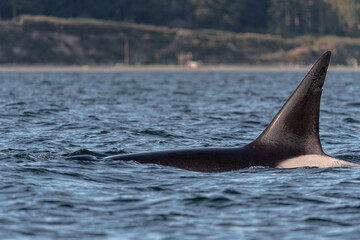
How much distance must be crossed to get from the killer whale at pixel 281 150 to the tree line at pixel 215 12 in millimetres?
148472

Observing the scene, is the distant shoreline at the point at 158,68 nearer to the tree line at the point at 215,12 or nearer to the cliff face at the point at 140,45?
the cliff face at the point at 140,45

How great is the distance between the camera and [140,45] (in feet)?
530

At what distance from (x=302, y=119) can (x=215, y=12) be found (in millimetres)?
167731

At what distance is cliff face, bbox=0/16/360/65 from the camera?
148 m

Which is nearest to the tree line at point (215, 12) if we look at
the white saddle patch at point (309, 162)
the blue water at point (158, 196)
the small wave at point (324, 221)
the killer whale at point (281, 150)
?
the blue water at point (158, 196)

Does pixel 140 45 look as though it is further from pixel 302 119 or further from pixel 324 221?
pixel 324 221

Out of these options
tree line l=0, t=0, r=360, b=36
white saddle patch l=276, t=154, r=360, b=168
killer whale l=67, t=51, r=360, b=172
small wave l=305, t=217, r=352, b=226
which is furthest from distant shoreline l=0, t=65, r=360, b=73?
small wave l=305, t=217, r=352, b=226

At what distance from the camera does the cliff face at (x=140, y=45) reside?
486ft

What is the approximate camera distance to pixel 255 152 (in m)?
15.1

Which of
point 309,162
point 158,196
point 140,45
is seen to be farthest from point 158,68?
point 158,196

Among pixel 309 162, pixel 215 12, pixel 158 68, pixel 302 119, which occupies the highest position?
pixel 215 12

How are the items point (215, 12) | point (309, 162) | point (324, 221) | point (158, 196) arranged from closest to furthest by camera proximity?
1. point (324, 221)
2. point (158, 196)
3. point (309, 162)
4. point (215, 12)

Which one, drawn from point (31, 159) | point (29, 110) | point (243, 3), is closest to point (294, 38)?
point (243, 3)

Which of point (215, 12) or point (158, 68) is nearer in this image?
point (158, 68)
